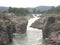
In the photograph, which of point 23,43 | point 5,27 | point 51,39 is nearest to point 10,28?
point 5,27

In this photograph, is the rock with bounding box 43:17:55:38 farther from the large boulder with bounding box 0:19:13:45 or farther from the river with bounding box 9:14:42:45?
the large boulder with bounding box 0:19:13:45

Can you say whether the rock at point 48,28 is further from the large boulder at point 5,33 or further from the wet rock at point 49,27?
the large boulder at point 5,33

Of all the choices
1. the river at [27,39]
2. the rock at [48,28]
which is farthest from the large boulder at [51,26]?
the river at [27,39]

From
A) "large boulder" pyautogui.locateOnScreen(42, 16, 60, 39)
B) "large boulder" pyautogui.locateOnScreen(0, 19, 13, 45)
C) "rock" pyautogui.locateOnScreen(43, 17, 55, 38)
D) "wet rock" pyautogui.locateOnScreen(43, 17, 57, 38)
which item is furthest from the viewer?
"rock" pyautogui.locateOnScreen(43, 17, 55, 38)

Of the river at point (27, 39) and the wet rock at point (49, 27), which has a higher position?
the wet rock at point (49, 27)

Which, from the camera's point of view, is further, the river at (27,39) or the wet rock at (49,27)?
the wet rock at (49,27)

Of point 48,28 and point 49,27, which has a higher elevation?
point 49,27

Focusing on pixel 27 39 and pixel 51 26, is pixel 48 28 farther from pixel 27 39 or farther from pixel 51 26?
pixel 27 39

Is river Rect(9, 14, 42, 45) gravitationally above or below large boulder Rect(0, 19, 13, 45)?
below

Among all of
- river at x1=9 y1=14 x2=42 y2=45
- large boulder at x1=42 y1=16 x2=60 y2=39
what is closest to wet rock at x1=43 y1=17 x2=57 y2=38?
large boulder at x1=42 y1=16 x2=60 y2=39

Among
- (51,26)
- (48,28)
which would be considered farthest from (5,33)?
(51,26)

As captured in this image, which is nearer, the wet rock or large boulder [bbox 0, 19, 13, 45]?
large boulder [bbox 0, 19, 13, 45]

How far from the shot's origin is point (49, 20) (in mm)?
45031

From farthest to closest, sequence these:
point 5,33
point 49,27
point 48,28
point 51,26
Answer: point 48,28 → point 49,27 → point 51,26 → point 5,33
